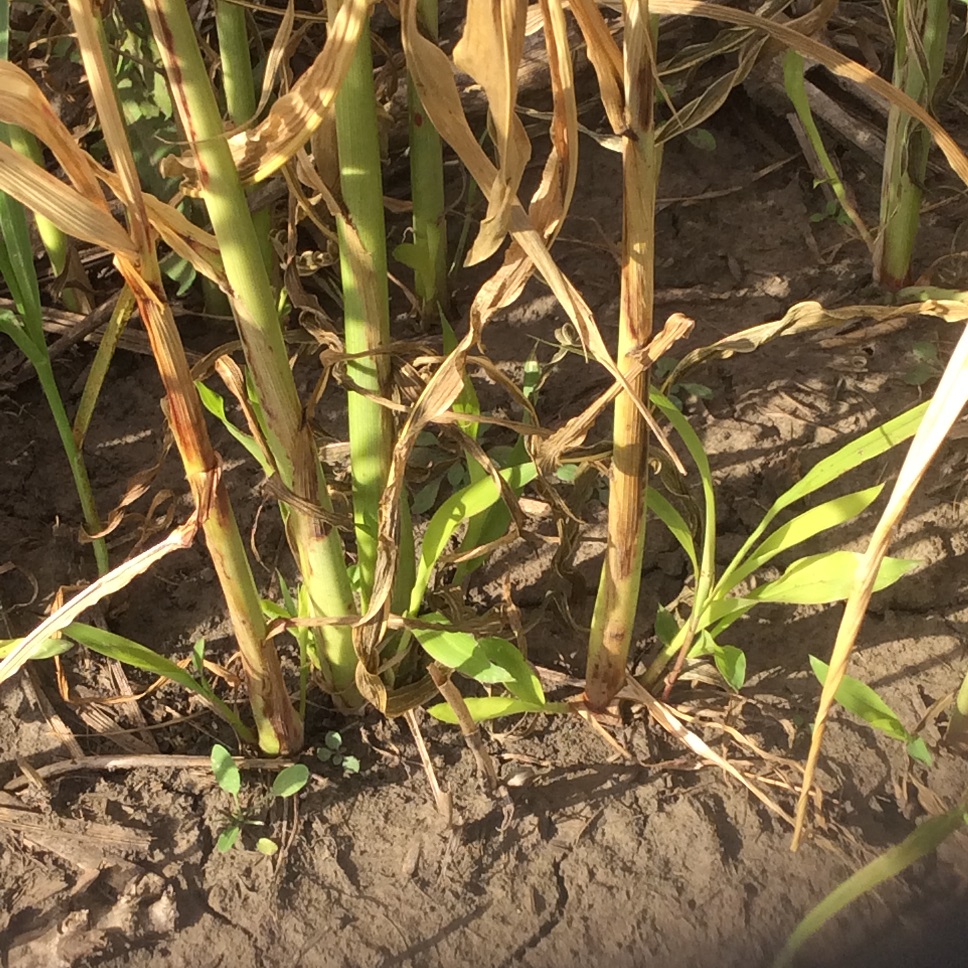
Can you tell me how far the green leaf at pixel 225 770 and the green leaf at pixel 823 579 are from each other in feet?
1.29

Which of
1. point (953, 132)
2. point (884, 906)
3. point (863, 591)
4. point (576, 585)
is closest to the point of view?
point (863, 591)

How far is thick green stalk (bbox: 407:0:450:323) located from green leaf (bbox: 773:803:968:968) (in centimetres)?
60

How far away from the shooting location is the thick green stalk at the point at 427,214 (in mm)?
843

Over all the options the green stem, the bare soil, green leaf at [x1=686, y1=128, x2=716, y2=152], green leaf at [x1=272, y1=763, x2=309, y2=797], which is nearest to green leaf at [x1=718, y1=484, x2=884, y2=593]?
the bare soil

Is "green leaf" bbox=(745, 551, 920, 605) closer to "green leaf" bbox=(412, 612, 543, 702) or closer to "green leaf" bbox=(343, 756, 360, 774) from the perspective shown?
"green leaf" bbox=(412, 612, 543, 702)

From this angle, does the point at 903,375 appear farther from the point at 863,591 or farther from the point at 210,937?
the point at 210,937

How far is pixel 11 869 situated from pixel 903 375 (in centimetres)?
90

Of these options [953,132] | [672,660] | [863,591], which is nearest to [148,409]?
[672,660]

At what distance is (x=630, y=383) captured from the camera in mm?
531

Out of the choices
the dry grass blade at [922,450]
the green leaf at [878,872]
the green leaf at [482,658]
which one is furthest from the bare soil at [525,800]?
the dry grass blade at [922,450]

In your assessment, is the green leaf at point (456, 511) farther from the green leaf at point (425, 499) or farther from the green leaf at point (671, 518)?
the green leaf at point (425, 499)

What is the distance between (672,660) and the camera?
30.1 inches

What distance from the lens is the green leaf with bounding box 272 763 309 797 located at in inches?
28.2

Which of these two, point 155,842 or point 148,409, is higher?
point 148,409
